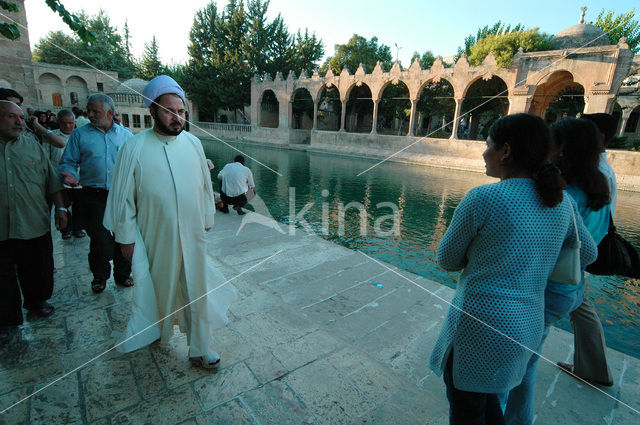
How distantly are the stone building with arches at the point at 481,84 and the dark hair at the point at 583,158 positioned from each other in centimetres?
883

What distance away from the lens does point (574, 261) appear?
1436mm

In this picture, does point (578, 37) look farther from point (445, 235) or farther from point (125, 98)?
point (125, 98)

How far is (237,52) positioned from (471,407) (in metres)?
38.7

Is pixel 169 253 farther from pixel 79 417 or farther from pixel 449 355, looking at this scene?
pixel 449 355

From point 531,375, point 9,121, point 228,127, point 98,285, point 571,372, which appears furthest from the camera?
point 228,127

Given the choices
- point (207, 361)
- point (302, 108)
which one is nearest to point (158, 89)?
point (207, 361)

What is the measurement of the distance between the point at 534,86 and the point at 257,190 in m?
17.9

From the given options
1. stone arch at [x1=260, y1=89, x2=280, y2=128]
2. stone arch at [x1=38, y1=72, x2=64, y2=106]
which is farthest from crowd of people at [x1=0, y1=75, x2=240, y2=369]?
stone arch at [x1=38, y1=72, x2=64, y2=106]

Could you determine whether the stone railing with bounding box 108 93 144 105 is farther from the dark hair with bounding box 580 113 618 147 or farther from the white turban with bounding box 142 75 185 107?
the dark hair with bounding box 580 113 618 147

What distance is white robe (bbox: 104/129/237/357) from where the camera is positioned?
2.11 m

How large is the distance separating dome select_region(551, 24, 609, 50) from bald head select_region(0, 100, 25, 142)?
27404 mm

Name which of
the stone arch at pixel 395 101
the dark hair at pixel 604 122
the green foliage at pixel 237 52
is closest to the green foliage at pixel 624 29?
the stone arch at pixel 395 101

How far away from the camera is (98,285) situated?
3203mm

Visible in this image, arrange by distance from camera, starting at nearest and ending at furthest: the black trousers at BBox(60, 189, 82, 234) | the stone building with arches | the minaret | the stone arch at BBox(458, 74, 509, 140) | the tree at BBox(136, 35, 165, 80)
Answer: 1. the black trousers at BBox(60, 189, 82, 234)
2. the minaret
3. the stone building with arches
4. the stone arch at BBox(458, 74, 509, 140)
5. the tree at BBox(136, 35, 165, 80)
